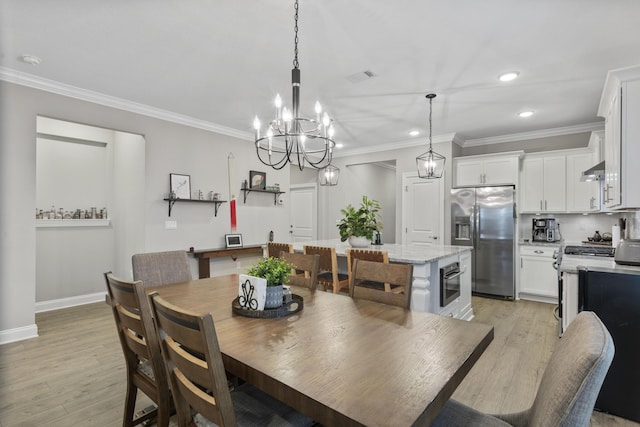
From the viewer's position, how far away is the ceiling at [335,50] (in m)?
2.19

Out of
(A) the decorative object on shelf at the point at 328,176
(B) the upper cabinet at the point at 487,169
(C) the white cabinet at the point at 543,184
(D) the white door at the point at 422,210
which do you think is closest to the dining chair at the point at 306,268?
(A) the decorative object on shelf at the point at 328,176

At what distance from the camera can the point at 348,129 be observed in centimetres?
513

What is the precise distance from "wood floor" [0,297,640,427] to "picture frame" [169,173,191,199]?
1750 mm

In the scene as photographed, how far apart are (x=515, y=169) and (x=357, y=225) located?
3006 mm

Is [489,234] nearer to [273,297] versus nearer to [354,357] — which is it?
[273,297]

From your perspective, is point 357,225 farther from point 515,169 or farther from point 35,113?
point 35,113

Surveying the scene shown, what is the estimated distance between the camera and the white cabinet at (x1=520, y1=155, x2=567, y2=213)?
4.78m

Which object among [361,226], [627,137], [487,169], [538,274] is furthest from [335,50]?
[538,274]

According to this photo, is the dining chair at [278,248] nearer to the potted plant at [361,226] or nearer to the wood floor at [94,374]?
the potted plant at [361,226]

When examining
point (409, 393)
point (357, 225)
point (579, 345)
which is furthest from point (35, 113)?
point (579, 345)

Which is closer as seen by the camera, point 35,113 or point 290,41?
point 290,41

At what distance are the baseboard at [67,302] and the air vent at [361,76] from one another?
4627 mm

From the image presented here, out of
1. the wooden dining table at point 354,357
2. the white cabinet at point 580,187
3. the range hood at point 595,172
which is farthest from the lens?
the white cabinet at point 580,187

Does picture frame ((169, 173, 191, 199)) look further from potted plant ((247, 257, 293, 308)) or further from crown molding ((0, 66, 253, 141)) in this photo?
potted plant ((247, 257, 293, 308))
